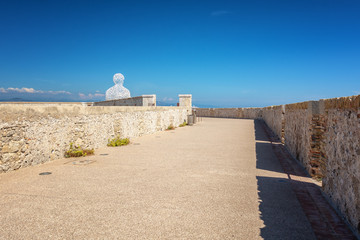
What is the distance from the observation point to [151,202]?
383 centimetres

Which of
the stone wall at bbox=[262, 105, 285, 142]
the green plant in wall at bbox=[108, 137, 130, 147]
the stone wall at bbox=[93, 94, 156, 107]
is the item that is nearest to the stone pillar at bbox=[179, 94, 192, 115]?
the stone wall at bbox=[93, 94, 156, 107]

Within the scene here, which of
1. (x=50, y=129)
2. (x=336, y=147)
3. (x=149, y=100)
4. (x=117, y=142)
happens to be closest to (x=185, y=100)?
(x=149, y=100)

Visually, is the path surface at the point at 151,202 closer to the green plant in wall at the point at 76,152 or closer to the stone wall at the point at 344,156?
the green plant in wall at the point at 76,152

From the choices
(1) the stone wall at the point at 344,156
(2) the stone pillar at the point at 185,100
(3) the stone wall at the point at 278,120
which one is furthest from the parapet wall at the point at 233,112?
(1) the stone wall at the point at 344,156

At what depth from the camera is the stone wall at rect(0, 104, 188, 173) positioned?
5195 mm

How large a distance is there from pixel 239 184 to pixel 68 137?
4677mm

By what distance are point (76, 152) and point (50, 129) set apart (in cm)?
101

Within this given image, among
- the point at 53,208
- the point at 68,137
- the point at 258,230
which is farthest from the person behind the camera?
the point at 68,137

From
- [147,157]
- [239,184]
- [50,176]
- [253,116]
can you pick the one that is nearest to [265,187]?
[239,184]

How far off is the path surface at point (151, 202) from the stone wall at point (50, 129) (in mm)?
349

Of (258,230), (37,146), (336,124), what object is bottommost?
(258,230)

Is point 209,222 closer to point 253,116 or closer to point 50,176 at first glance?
point 50,176

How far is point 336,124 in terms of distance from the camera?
3.99m

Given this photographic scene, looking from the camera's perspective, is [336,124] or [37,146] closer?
[336,124]
